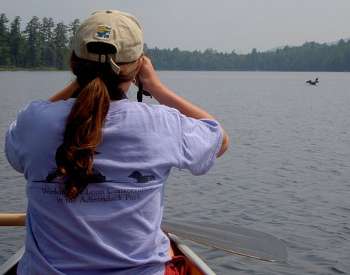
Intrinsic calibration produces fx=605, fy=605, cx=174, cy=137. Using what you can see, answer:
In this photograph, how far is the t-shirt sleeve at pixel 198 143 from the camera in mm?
2328

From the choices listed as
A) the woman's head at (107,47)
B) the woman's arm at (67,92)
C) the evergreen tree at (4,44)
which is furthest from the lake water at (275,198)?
the evergreen tree at (4,44)

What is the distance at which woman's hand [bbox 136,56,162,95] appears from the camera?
253 cm

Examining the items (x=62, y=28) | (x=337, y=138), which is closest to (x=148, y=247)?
(x=337, y=138)

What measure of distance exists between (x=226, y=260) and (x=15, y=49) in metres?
103

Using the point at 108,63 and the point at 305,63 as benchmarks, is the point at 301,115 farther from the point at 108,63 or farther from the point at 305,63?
the point at 305,63

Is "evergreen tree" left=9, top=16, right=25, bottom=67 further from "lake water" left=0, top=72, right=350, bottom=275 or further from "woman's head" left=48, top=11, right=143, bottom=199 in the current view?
"woman's head" left=48, top=11, right=143, bottom=199

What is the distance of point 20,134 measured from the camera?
2.27 m

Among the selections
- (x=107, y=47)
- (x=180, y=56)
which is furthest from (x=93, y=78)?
(x=180, y=56)

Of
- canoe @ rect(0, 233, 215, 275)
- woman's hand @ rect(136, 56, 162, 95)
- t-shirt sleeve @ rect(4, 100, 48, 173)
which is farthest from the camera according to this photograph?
canoe @ rect(0, 233, 215, 275)

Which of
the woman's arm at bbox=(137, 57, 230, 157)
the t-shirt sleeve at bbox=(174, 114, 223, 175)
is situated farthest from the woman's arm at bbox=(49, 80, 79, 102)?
the t-shirt sleeve at bbox=(174, 114, 223, 175)

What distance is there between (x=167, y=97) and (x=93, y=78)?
1.35 ft

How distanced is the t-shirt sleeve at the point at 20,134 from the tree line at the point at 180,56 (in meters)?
74.6

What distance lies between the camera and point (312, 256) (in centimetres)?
827

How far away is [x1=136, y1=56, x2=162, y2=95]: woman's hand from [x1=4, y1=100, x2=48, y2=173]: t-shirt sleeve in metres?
0.47
